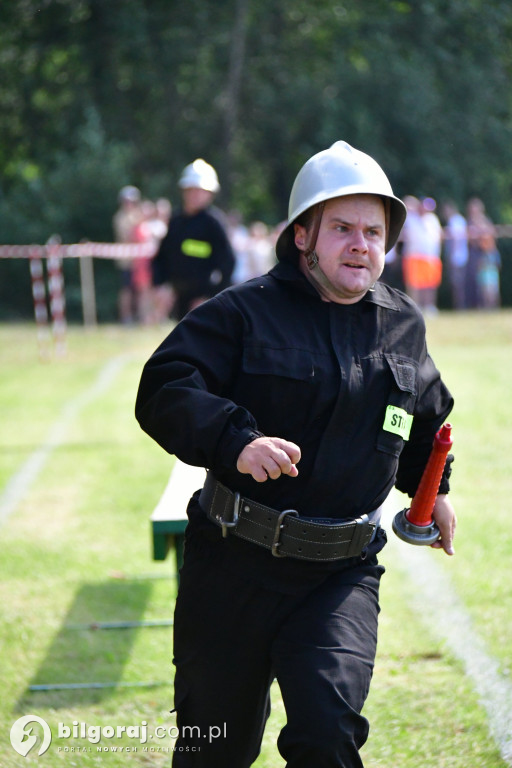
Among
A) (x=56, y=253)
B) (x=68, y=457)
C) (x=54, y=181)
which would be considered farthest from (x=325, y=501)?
(x=54, y=181)

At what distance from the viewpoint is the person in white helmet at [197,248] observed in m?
10.7

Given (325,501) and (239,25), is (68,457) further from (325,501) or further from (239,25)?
(239,25)

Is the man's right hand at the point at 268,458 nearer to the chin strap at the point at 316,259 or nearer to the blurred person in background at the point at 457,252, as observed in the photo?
the chin strap at the point at 316,259

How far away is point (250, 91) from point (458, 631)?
28336 millimetres

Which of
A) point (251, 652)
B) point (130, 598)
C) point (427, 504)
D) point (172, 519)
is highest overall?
point (427, 504)

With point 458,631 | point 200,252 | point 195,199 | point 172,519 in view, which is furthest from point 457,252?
point 172,519

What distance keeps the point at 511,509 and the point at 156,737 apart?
3.80 m

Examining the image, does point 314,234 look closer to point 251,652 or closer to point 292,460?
point 292,460

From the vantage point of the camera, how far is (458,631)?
518 centimetres

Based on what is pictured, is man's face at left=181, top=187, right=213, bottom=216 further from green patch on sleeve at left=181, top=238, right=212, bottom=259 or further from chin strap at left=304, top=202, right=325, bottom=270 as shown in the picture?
chin strap at left=304, top=202, right=325, bottom=270

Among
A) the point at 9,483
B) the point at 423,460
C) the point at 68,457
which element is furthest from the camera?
the point at 68,457

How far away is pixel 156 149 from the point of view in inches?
1266

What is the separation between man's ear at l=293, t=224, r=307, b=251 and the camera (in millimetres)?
3470

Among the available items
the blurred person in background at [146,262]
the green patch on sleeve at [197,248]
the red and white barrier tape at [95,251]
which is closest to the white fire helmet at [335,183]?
the green patch on sleeve at [197,248]
